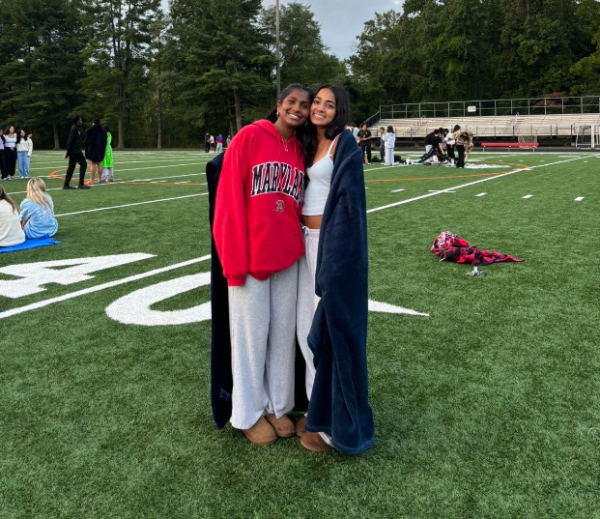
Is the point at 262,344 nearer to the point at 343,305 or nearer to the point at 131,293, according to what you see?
the point at 343,305

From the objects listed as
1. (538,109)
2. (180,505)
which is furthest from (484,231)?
(538,109)

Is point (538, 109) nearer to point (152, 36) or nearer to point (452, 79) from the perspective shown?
point (452, 79)

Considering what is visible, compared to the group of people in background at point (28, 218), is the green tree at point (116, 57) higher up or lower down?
higher up

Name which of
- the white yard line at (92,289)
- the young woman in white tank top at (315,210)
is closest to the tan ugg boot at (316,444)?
the young woman in white tank top at (315,210)

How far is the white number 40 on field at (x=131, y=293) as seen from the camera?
488 cm

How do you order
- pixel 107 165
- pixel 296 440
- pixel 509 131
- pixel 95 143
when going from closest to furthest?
pixel 296 440, pixel 95 143, pixel 107 165, pixel 509 131

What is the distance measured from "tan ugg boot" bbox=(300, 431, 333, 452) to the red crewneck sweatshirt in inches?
32.9

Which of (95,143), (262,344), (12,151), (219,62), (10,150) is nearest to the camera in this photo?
(262,344)

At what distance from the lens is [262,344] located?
2.87 meters

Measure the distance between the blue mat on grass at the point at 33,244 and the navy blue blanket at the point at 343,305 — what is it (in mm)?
6137

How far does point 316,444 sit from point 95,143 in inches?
566

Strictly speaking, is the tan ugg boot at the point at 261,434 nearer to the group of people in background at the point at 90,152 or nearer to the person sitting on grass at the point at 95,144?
the group of people in background at the point at 90,152

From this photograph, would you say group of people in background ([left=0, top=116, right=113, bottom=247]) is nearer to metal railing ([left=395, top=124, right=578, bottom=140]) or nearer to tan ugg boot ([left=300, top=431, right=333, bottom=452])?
tan ugg boot ([left=300, top=431, right=333, bottom=452])

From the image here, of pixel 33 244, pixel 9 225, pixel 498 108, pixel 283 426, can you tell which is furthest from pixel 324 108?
pixel 498 108
